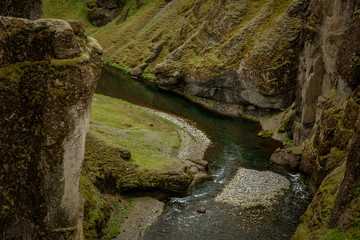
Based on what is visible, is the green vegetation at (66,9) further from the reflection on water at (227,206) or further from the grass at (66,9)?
the reflection on water at (227,206)

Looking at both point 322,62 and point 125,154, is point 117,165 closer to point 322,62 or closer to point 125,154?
point 125,154

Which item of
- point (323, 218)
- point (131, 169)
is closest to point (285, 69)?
point (131, 169)

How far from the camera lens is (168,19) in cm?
10081

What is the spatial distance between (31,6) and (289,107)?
148 ft

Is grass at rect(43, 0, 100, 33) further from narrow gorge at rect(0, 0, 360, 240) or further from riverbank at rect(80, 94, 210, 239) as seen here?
riverbank at rect(80, 94, 210, 239)

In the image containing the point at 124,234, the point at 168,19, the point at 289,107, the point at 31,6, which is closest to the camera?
the point at 31,6

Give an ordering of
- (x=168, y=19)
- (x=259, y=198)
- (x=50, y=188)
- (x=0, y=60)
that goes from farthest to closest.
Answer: (x=168, y=19) → (x=259, y=198) → (x=50, y=188) → (x=0, y=60)

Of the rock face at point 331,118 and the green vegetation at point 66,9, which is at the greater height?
the rock face at point 331,118

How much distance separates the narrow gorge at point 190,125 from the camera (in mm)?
16156

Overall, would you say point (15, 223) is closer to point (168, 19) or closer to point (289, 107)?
point (289, 107)

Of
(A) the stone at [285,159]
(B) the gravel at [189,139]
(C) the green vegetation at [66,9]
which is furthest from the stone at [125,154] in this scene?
(C) the green vegetation at [66,9]

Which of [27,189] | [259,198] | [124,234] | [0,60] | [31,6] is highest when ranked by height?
[31,6]

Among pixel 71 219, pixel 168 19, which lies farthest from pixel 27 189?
pixel 168 19

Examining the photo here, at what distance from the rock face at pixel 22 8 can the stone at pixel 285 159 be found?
101 ft
